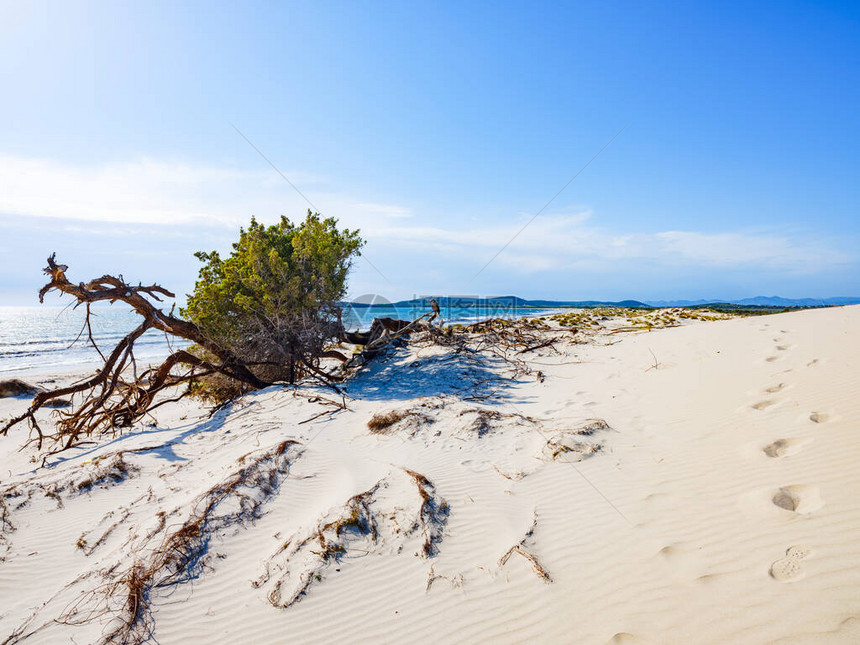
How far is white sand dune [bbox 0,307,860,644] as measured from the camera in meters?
2.22

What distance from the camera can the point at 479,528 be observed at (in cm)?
312

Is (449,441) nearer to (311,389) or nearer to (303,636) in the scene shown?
(303,636)

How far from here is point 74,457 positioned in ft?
18.8

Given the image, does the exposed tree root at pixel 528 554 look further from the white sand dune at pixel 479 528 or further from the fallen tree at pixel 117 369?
the fallen tree at pixel 117 369

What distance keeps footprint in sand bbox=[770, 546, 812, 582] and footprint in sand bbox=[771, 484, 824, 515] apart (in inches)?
18.1

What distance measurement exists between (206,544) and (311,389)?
4.95 m

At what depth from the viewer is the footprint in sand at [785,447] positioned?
11.0 feet

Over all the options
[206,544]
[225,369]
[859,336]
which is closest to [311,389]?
[225,369]

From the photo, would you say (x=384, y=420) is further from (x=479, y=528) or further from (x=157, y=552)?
(x=157, y=552)

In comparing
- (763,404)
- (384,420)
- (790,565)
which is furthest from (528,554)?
(763,404)

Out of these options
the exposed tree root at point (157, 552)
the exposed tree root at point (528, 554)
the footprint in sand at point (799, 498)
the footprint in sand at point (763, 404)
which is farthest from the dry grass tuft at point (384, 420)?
the footprint in sand at point (763, 404)

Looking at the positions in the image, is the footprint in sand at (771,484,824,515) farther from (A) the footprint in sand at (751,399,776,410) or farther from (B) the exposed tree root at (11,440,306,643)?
(B) the exposed tree root at (11,440,306,643)

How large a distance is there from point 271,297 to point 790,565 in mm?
8747

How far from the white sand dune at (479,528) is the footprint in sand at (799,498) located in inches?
0.6
